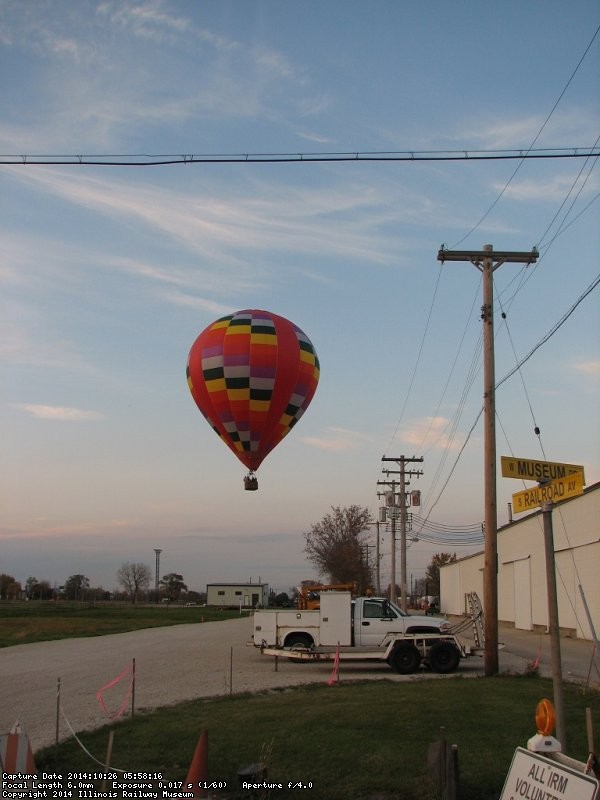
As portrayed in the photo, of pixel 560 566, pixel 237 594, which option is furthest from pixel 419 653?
pixel 237 594

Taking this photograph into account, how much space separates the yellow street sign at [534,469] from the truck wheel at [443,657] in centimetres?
1299

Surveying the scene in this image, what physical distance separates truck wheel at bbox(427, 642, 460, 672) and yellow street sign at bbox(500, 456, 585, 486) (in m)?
13.0

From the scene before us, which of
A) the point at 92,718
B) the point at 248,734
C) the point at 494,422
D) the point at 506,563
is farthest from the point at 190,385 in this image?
the point at 506,563

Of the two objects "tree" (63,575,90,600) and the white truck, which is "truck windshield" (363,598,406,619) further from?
"tree" (63,575,90,600)

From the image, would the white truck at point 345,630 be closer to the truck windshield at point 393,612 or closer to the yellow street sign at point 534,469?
the truck windshield at point 393,612

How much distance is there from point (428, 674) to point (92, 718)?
30.5 feet

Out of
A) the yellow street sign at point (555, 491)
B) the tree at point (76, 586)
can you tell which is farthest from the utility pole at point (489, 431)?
the tree at point (76, 586)

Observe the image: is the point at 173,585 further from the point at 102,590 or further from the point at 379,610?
the point at 379,610

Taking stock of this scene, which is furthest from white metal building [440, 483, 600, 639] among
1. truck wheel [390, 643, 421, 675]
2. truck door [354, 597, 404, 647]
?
truck wheel [390, 643, 421, 675]

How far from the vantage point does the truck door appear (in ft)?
71.8

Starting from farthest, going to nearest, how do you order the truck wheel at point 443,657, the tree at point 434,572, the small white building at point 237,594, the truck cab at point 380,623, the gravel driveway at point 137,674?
1. the tree at point 434,572
2. the small white building at point 237,594
3. the truck cab at point 380,623
4. the truck wheel at point 443,657
5. the gravel driveway at point 137,674

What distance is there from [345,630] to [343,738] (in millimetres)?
11961

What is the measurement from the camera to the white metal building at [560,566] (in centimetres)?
3194

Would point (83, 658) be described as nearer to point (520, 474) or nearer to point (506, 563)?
point (520, 474)
